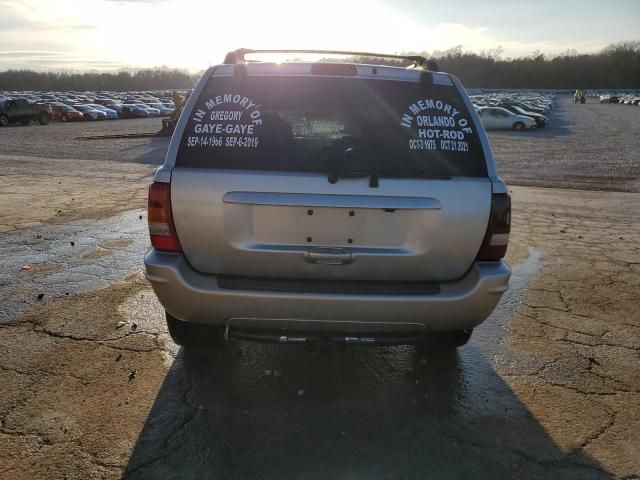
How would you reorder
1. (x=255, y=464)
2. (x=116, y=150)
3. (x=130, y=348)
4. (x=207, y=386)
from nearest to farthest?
1. (x=255, y=464)
2. (x=207, y=386)
3. (x=130, y=348)
4. (x=116, y=150)

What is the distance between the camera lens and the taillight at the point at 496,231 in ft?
9.28

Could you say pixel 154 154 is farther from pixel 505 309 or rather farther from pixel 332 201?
pixel 332 201

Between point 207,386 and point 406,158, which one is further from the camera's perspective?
point 207,386

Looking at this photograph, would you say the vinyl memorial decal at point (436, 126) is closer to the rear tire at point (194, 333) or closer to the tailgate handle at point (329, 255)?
the tailgate handle at point (329, 255)

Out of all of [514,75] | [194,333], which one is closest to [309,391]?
[194,333]

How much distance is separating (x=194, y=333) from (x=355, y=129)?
164cm

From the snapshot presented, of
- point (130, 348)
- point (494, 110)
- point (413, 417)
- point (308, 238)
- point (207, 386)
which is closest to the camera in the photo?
point (308, 238)

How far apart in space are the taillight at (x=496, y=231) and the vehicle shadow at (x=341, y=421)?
3.04 feet

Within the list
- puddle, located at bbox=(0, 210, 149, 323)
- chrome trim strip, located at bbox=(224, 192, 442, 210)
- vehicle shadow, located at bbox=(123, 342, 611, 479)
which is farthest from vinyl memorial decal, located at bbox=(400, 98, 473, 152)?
puddle, located at bbox=(0, 210, 149, 323)

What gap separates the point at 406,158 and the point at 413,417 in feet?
5.05

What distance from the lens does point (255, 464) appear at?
2590 mm

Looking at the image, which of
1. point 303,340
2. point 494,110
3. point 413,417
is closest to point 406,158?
point 303,340

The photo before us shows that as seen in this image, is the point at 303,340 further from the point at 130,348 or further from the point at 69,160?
the point at 69,160

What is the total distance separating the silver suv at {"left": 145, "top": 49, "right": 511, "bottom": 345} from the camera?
8.95 ft
